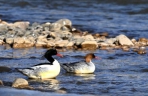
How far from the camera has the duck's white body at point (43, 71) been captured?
13.4 m

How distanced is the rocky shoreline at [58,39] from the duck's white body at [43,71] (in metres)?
4.68

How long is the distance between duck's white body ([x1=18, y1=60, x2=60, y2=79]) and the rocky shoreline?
15.4 ft

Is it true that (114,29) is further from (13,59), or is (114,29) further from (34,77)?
(34,77)

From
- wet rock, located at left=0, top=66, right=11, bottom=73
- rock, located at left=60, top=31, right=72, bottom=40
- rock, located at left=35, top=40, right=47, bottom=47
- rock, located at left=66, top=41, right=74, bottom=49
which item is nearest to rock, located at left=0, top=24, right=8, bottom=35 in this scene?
rock, located at left=60, top=31, right=72, bottom=40

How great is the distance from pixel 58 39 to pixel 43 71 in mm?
5919

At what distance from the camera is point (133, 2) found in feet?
115

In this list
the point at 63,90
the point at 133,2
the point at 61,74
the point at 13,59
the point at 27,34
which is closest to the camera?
the point at 63,90

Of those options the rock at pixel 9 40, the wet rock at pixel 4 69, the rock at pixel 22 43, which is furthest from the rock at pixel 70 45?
the wet rock at pixel 4 69

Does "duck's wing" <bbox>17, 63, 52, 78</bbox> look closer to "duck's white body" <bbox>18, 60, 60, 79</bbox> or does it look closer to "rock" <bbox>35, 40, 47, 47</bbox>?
"duck's white body" <bbox>18, 60, 60, 79</bbox>

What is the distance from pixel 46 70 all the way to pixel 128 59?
3.79 metres

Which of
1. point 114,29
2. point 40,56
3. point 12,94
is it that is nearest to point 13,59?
point 40,56

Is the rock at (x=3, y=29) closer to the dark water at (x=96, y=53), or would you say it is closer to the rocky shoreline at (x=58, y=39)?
the rocky shoreline at (x=58, y=39)

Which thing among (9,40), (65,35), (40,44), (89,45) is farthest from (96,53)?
(9,40)

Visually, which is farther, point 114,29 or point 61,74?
point 114,29
